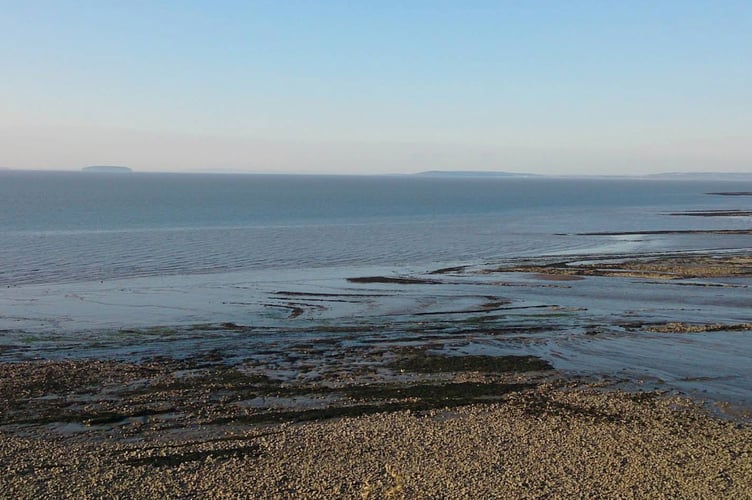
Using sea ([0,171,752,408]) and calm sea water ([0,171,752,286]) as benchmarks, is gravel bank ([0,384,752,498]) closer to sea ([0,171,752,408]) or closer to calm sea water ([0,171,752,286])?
sea ([0,171,752,408])

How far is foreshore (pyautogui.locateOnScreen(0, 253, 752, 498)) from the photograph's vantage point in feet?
50.0

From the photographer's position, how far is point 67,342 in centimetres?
2862

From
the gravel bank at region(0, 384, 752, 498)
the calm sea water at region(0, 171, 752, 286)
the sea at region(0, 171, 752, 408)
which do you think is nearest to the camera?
→ the gravel bank at region(0, 384, 752, 498)

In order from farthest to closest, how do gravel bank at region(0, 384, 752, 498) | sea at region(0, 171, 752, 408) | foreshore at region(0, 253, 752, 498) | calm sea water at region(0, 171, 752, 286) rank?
calm sea water at region(0, 171, 752, 286), sea at region(0, 171, 752, 408), foreshore at region(0, 253, 752, 498), gravel bank at region(0, 384, 752, 498)

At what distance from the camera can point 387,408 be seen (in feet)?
65.8

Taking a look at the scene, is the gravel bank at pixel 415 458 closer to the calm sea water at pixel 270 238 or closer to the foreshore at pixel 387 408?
the foreshore at pixel 387 408

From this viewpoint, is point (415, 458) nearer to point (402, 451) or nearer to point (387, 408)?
point (402, 451)

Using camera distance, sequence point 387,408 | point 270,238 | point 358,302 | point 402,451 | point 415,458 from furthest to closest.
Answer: point 270,238 → point 358,302 → point 387,408 → point 402,451 → point 415,458

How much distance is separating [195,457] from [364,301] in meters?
23.1

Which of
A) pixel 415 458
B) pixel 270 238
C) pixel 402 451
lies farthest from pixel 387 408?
pixel 270 238

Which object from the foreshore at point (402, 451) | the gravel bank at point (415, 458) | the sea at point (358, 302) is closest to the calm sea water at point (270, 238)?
the sea at point (358, 302)

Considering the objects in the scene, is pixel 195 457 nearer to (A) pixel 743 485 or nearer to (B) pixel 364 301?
(A) pixel 743 485

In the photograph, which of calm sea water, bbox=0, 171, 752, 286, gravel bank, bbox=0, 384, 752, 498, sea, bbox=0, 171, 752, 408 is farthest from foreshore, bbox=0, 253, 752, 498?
calm sea water, bbox=0, 171, 752, 286

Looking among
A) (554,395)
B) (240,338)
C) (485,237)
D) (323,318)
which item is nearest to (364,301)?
(323,318)
